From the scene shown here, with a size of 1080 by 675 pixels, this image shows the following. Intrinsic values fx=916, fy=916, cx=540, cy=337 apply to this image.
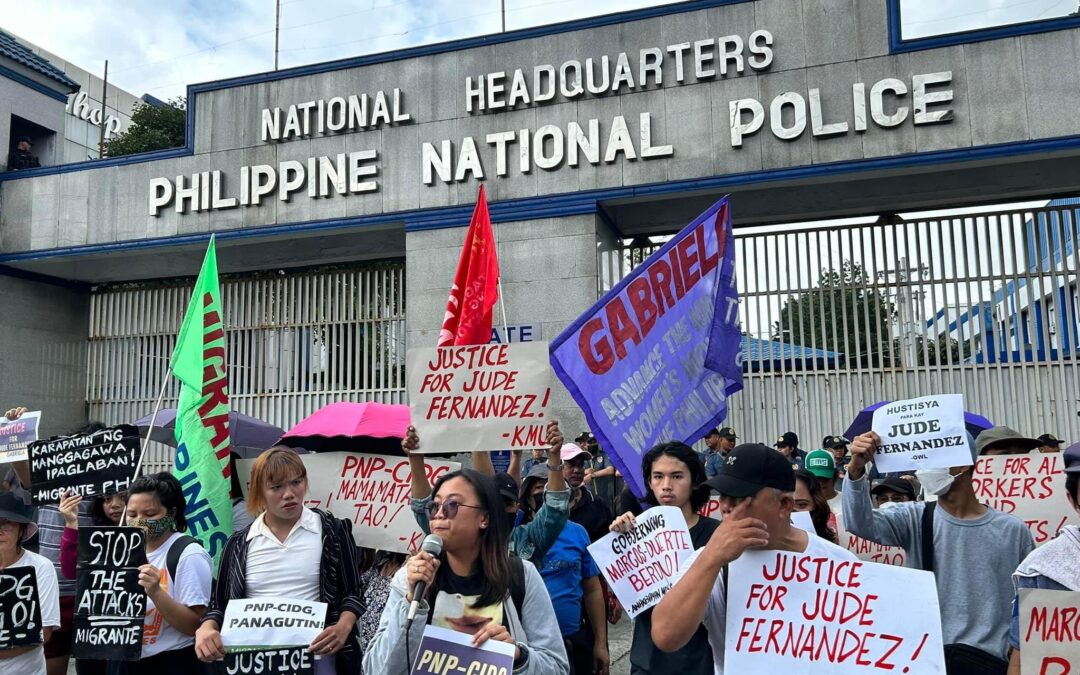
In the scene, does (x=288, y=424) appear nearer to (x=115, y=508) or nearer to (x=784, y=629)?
(x=115, y=508)

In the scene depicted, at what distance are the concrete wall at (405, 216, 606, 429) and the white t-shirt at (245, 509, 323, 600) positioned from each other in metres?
7.60

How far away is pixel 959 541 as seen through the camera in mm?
3982

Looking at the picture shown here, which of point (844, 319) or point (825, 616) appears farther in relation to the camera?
point (844, 319)

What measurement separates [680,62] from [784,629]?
10.1 metres

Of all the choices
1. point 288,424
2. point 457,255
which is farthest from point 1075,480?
point 288,424

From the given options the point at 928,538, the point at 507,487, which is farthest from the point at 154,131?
the point at 928,538

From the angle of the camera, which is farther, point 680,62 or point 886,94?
point 680,62

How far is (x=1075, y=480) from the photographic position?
3.33m

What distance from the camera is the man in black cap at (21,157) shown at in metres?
15.6

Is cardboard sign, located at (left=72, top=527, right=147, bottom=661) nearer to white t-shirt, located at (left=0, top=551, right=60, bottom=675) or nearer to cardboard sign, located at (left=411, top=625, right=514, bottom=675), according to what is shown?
white t-shirt, located at (left=0, top=551, right=60, bottom=675)

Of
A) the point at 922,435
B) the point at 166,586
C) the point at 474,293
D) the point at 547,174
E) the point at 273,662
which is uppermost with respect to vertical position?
the point at 547,174

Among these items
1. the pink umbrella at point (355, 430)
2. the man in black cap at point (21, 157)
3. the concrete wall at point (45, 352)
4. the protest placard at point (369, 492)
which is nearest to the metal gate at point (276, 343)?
the concrete wall at point (45, 352)

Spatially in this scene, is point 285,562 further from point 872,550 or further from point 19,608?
point 872,550

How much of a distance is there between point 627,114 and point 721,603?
9872 mm
